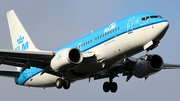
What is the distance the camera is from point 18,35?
168 feet

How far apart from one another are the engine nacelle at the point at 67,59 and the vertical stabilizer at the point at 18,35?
9.58 m

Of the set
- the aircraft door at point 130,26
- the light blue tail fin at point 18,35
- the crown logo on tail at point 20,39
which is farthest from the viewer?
the crown logo on tail at point 20,39

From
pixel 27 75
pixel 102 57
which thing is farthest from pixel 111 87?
pixel 27 75

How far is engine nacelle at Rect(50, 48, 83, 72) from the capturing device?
126ft

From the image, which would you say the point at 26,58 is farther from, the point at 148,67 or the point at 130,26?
the point at 148,67

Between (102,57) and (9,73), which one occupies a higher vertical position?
(9,73)

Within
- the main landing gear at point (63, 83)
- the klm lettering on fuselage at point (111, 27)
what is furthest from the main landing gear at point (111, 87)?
the klm lettering on fuselage at point (111, 27)

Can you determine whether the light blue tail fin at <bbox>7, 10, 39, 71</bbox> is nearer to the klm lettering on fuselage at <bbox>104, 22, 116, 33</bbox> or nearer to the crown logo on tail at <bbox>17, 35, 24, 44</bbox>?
the crown logo on tail at <bbox>17, 35, 24, 44</bbox>

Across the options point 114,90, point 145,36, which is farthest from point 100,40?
point 114,90

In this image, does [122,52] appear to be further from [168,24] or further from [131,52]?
[168,24]

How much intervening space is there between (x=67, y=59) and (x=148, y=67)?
847cm

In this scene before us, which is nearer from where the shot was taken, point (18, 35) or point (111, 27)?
point (111, 27)

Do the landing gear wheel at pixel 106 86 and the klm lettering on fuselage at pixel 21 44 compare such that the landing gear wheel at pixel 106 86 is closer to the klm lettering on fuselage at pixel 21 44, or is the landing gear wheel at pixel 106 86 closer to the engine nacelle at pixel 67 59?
the engine nacelle at pixel 67 59

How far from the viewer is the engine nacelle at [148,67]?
4312cm
